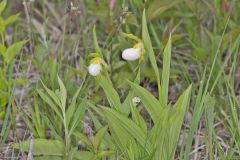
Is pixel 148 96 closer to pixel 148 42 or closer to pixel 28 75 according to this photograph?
pixel 148 42

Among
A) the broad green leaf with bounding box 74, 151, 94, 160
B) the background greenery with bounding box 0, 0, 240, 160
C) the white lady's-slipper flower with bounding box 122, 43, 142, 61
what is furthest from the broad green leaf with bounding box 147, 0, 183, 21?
the broad green leaf with bounding box 74, 151, 94, 160

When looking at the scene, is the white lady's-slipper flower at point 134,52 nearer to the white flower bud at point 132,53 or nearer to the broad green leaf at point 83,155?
the white flower bud at point 132,53

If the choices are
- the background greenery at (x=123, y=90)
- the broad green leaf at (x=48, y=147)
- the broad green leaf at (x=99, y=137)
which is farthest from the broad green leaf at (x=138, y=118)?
the broad green leaf at (x=48, y=147)

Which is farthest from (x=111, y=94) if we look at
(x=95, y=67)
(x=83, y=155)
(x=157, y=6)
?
(x=157, y=6)

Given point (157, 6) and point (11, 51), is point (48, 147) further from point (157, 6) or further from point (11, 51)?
point (157, 6)

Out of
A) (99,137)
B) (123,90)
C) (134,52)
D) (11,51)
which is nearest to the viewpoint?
(99,137)

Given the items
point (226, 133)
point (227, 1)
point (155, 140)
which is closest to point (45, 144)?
point (155, 140)

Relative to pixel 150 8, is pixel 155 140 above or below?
below

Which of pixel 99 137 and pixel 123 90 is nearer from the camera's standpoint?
pixel 99 137
